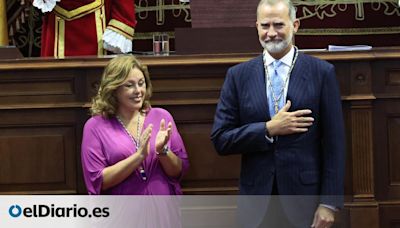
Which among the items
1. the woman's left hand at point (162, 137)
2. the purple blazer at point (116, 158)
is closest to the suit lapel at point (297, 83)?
the woman's left hand at point (162, 137)

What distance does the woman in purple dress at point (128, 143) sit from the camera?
396cm

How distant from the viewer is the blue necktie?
3.76 m

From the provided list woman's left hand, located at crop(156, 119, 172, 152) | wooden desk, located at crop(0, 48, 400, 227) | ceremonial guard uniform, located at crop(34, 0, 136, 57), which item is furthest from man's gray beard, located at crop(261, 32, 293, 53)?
ceremonial guard uniform, located at crop(34, 0, 136, 57)

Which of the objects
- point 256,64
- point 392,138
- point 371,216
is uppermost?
point 256,64

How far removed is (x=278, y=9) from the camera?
3.73 m

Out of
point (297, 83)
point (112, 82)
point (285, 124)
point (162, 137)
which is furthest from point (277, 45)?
point (112, 82)

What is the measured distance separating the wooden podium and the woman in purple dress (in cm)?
70

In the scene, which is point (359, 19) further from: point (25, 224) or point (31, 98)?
point (25, 224)

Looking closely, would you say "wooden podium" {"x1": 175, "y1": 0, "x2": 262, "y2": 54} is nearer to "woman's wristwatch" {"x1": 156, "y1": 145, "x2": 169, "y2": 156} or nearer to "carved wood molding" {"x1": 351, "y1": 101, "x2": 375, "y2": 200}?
"carved wood molding" {"x1": 351, "y1": 101, "x2": 375, "y2": 200}

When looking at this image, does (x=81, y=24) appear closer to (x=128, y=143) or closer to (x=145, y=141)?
(x=128, y=143)

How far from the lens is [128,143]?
4.01 m

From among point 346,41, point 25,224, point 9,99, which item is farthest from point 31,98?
point 346,41

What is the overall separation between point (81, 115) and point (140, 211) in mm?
839

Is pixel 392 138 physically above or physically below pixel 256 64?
below
